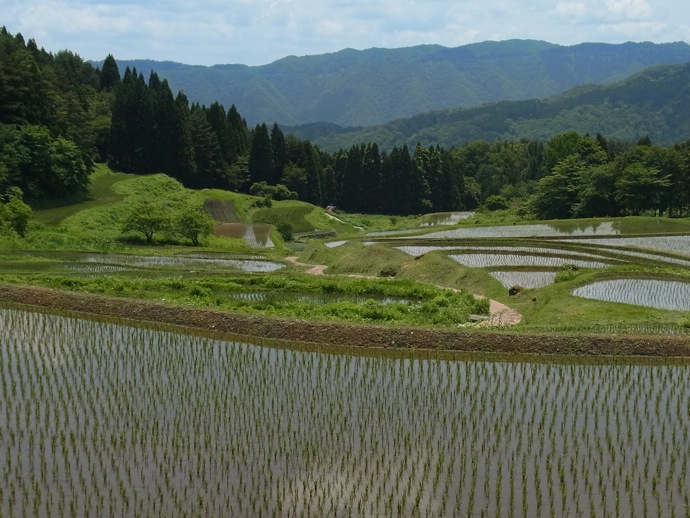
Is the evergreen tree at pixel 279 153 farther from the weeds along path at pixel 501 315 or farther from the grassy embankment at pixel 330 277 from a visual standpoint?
the weeds along path at pixel 501 315

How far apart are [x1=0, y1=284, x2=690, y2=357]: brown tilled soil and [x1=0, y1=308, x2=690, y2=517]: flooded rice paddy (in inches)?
41.1

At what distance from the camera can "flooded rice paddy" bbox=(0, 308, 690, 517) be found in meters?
11.4

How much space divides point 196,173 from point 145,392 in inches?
2527

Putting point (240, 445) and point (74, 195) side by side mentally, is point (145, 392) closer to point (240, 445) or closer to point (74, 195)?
point (240, 445)

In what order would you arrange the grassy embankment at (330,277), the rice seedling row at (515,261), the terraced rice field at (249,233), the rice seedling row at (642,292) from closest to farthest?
the grassy embankment at (330,277) → the rice seedling row at (642,292) → the rice seedling row at (515,261) → the terraced rice field at (249,233)

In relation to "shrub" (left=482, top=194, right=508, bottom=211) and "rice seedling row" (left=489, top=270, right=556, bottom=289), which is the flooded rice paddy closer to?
"rice seedling row" (left=489, top=270, right=556, bottom=289)

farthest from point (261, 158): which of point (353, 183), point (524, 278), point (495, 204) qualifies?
point (524, 278)

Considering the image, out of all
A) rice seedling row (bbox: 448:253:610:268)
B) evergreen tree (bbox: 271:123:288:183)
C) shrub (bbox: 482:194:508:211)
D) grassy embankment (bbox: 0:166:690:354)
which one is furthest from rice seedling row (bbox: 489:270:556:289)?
evergreen tree (bbox: 271:123:288:183)

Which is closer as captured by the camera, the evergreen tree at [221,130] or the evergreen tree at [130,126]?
the evergreen tree at [130,126]

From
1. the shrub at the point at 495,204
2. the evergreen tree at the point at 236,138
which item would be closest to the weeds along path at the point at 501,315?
the evergreen tree at the point at 236,138

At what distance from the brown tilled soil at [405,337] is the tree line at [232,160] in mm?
30801

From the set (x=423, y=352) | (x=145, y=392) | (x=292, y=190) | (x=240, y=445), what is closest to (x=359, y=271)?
(x=423, y=352)

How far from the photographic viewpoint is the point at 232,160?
3342 inches

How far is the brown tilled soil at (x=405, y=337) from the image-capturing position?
19.6m
